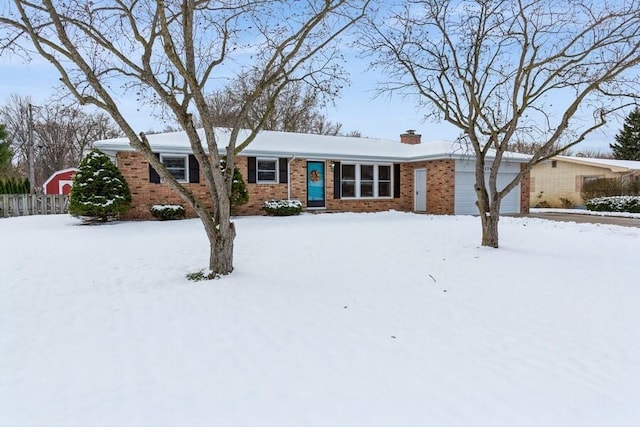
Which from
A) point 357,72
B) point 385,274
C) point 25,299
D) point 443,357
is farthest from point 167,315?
point 357,72

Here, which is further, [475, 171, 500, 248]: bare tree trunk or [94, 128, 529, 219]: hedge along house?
[94, 128, 529, 219]: hedge along house

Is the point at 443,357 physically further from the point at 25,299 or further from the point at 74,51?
the point at 74,51

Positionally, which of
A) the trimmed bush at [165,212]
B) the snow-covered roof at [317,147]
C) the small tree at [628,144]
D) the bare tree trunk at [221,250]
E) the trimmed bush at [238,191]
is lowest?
the bare tree trunk at [221,250]

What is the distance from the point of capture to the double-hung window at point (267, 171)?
51.0 ft

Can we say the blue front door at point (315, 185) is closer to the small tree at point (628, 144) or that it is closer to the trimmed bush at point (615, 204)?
the trimmed bush at point (615, 204)

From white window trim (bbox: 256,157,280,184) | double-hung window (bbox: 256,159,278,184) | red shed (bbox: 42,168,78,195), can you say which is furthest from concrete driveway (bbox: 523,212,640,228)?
red shed (bbox: 42,168,78,195)

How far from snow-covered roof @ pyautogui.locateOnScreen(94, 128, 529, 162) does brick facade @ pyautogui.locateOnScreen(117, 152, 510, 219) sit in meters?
0.48

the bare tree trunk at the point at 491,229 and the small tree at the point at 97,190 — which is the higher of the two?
the small tree at the point at 97,190

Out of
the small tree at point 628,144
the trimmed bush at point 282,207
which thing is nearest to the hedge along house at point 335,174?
the trimmed bush at point 282,207

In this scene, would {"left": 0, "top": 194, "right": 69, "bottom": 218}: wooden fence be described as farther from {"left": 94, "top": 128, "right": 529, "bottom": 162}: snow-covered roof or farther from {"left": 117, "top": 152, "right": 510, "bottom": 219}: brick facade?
{"left": 117, "top": 152, "right": 510, "bottom": 219}: brick facade

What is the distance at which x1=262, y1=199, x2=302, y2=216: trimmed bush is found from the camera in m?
14.9

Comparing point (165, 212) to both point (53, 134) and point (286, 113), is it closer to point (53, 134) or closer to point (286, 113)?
point (286, 113)

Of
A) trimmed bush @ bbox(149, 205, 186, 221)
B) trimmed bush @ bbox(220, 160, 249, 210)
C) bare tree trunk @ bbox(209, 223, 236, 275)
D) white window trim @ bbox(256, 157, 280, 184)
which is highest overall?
white window trim @ bbox(256, 157, 280, 184)

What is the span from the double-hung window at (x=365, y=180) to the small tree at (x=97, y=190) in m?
8.22
